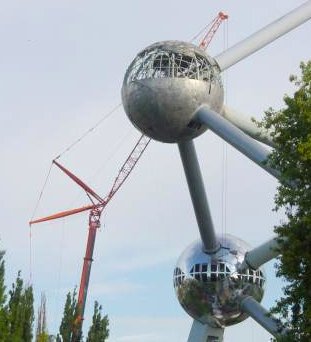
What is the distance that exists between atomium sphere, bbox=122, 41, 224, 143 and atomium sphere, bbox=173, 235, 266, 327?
849 cm

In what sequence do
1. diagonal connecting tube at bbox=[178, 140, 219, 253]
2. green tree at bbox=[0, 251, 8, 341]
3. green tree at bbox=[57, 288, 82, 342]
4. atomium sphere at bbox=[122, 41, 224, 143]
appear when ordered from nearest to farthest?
atomium sphere at bbox=[122, 41, 224, 143]
diagonal connecting tube at bbox=[178, 140, 219, 253]
green tree at bbox=[0, 251, 8, 341]
green tree at bbox=[57, 288, 82, 342]

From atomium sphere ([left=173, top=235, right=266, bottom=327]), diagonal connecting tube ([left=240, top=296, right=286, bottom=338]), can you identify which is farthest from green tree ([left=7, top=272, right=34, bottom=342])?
diagonal connecting tube ([left=240, top=296, right=286, bottom=338])

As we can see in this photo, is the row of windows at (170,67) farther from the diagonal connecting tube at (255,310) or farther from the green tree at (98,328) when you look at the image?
the green tree at (98,328)

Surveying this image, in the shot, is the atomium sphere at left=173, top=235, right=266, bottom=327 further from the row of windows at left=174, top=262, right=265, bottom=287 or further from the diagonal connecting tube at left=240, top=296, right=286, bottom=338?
the diagonal connecting tube at left=240, top=296, right=286, bottom=338

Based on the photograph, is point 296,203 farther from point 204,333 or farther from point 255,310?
point 204,333

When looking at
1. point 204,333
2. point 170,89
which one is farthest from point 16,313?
point 170,89

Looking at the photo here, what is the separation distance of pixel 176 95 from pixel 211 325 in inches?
492

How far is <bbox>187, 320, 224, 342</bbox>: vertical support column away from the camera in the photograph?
30.4 m

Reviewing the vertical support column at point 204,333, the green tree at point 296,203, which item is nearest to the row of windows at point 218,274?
the vertical support column at point 204,333

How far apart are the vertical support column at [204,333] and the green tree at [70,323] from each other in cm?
881

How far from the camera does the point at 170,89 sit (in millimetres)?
21234

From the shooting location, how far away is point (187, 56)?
22.2 m

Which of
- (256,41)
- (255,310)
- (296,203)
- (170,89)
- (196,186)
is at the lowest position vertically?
(296,203)

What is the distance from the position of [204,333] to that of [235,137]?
1369 centimetres
